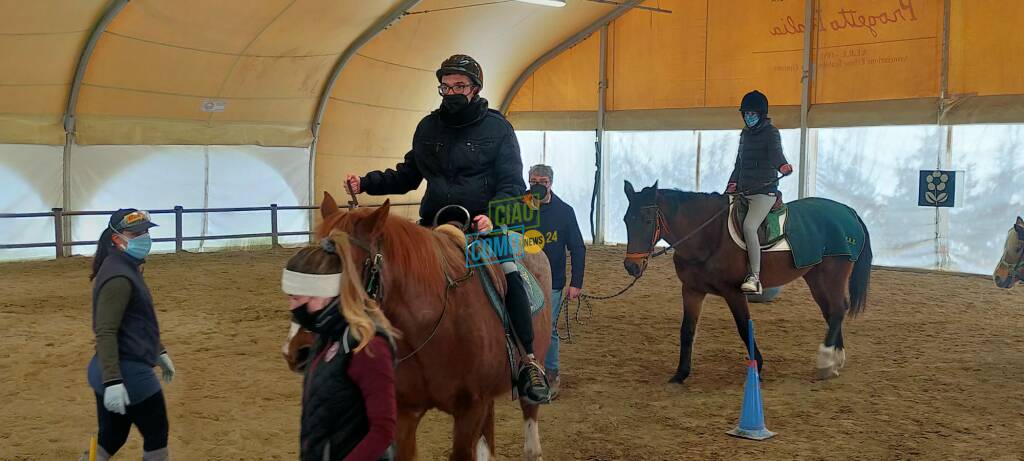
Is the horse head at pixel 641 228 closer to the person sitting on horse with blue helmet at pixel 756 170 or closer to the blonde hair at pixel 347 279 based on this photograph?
the person sitting on horse with blue helmet at pixel 756 170

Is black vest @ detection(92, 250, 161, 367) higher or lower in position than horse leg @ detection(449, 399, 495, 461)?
higher

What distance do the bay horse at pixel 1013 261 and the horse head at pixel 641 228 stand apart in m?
3.75

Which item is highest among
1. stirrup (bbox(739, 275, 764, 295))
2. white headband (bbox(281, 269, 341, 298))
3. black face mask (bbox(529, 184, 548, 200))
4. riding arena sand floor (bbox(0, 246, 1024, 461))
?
black face mask (bbox(529, 184, 548, 200))

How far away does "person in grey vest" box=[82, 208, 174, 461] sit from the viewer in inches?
149

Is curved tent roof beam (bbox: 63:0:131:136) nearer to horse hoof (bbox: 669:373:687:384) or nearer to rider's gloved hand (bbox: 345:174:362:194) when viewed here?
horse hoof (bbox: 669:373:687:384)

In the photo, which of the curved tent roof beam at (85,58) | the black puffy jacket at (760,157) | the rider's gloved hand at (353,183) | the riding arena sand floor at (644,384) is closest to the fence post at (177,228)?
the curved tent roof beam at (85,58)

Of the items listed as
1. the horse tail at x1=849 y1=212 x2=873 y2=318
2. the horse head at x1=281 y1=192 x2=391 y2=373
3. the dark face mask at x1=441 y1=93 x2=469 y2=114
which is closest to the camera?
the horse head at x1=281 y1=192 x2=391 y2=373

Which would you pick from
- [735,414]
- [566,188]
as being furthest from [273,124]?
[735,414]

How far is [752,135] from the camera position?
7625 mm

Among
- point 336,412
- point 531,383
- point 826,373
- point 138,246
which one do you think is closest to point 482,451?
point 531,383

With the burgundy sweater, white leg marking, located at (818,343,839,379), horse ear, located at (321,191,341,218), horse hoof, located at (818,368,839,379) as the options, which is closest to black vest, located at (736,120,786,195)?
white leg marking, located at (818,343,839,379)

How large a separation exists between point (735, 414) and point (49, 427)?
456 centimetres

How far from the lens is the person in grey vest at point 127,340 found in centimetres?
379

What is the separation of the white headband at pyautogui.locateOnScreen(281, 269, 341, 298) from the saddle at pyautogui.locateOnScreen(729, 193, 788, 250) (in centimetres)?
505
